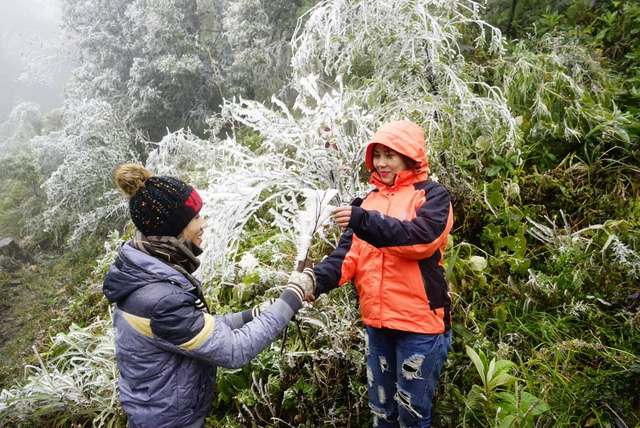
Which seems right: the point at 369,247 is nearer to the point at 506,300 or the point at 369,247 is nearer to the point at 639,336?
the point at 506,300

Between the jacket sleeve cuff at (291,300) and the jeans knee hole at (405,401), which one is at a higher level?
the jacket sleeve cuff at (291,300)

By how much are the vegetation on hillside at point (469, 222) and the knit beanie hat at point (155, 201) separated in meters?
0.81

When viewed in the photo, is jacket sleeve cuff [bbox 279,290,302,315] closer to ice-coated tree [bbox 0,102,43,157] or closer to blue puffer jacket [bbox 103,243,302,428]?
blue puffer jacket [bbox 103,243,302,428]

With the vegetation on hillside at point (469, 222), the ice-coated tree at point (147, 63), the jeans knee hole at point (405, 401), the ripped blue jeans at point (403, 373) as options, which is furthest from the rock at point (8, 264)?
the jeans knee hole at point (405, 401)

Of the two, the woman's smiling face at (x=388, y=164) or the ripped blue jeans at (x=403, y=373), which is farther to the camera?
the woman's smiling face at (x=388, y=164)

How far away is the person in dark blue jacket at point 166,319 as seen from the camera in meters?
1.41

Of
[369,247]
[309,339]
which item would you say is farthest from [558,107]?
[309,339]

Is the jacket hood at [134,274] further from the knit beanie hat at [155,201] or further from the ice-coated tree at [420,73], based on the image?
the ice-coated tree at [420,73]

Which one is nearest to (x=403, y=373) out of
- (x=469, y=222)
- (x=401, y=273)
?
(x=401, y=273)

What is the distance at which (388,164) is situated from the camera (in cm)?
182

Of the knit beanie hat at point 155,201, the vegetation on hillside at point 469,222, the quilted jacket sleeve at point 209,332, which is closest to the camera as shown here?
the quilted jacket sleeve at point 209,332

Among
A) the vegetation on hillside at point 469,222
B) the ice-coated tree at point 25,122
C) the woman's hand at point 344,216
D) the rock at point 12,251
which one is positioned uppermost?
the woman's hand at point 344,216

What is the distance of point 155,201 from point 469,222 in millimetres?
2712

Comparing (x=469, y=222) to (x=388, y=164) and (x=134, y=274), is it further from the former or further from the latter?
(x=134, y=274)
